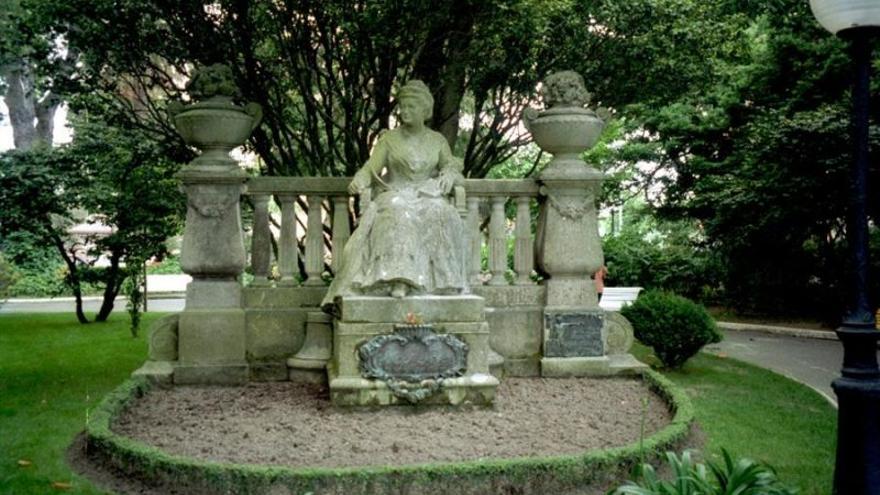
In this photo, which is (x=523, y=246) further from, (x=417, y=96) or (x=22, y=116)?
(x=22, y=116)

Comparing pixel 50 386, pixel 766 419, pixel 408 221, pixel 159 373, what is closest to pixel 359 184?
pixel 408 221

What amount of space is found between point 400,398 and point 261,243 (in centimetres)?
233

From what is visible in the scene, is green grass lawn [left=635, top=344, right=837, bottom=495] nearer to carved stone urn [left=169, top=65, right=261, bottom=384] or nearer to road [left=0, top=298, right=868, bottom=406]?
road [left=0, top=298, right=868, bottom=406]

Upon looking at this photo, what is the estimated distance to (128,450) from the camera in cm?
533

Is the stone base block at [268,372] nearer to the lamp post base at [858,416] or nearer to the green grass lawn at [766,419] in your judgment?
the green grass lawn at [766,419]

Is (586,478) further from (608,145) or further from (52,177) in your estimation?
(608,145)

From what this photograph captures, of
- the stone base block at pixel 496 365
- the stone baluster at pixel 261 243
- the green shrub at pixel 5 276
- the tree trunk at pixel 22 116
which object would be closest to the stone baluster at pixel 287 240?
the stone baluster at pixel 261 243

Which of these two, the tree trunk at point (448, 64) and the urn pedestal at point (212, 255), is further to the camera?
the tree trunk at point (448, 64)

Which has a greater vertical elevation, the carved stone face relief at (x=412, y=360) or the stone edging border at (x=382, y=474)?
the carved stone face relief at (x=412, y=360)

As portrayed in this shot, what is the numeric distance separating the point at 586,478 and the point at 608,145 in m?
16.1

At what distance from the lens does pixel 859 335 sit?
4.64m

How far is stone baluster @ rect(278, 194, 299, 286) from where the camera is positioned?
7.94m

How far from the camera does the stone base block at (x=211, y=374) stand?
7543mm

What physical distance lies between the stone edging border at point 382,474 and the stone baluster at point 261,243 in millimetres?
2669
